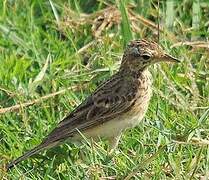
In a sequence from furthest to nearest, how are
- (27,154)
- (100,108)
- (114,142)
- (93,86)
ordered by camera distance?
(93,86), (100,108), (114,142), (27,154)

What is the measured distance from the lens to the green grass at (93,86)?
7008 millimetres

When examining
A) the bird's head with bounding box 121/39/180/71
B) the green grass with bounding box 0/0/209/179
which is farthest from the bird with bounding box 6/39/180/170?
the green grass with bounding box 0/0/209/179

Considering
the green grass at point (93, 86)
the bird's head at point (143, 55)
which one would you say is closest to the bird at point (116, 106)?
the bird's head at point (143, 55)

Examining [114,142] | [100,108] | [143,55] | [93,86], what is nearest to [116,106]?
[100,108]

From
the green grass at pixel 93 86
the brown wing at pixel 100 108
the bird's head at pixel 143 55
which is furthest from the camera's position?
the bird's head at pixel 143 55

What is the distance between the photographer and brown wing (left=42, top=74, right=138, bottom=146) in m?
7.23

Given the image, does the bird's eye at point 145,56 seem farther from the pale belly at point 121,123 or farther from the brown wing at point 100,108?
the pale belly at point 121,123

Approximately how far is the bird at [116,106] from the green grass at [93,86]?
0.46ft

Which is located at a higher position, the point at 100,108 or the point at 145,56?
the point at 145,56

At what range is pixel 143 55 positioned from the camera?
24.5 ft

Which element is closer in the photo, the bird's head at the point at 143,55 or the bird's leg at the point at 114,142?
the bird's leg at the point at 114,142

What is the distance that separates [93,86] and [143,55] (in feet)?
3.34

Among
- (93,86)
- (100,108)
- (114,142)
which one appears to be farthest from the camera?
(93,86)

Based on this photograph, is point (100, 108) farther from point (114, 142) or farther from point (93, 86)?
point (93, 86)
